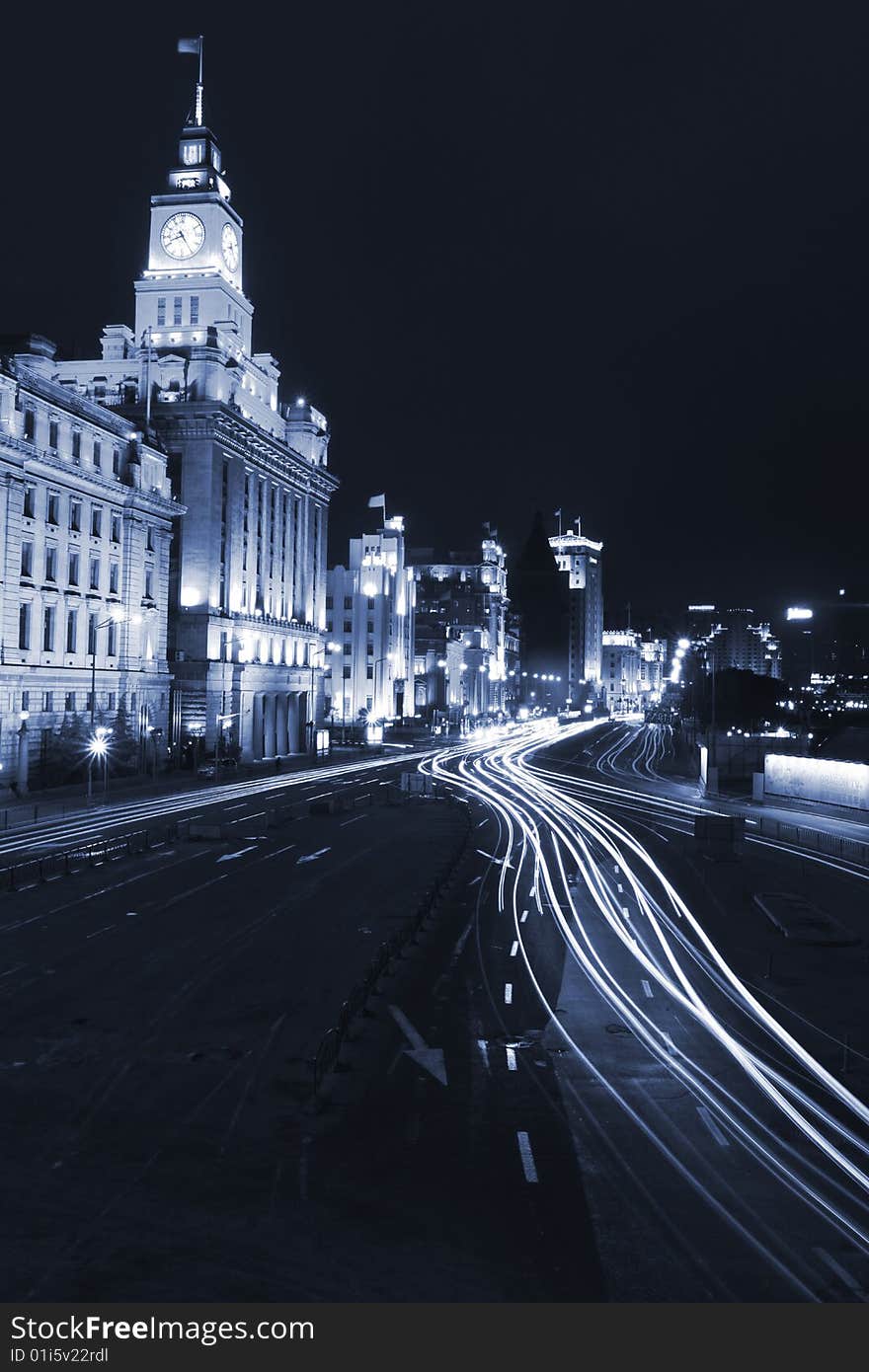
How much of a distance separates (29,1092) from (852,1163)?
1271 cm

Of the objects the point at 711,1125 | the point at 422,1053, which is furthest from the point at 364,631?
the point at 711,1125

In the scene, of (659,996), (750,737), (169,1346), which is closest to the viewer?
(169,1346)

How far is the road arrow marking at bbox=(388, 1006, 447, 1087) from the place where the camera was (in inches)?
717

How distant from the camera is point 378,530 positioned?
146625 millimetres

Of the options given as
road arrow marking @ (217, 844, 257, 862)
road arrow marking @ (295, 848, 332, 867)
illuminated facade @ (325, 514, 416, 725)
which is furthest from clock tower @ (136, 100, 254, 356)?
road arrow marking @ (295, 848, 332, 867)

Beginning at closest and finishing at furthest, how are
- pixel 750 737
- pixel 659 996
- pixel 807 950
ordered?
pixel 659 996, pixel 807 950, pixel 750 737

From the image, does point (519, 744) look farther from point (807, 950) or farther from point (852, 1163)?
point (852, 1163)

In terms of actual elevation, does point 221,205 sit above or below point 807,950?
above

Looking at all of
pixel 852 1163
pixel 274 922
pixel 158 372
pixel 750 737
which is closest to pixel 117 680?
pixel 158 372

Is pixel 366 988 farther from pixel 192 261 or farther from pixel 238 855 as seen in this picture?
pixel 192 261

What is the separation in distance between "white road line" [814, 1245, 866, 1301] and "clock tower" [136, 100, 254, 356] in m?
92.4

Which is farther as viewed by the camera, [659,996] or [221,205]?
[221,205]

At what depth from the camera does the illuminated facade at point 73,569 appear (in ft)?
192

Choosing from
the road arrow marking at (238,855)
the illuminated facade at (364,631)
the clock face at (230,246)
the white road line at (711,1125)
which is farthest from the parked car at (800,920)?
the illuminated facade at (364,631)
